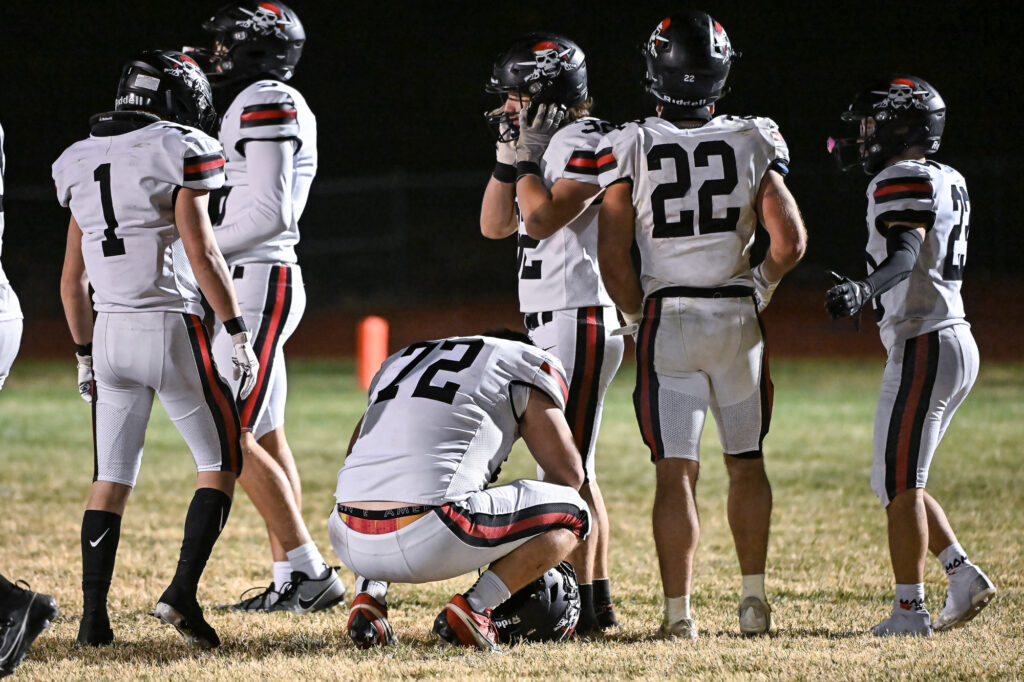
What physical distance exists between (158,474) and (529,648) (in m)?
4.78

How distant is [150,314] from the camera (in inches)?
157

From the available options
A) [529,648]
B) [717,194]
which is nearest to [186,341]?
[529,648]

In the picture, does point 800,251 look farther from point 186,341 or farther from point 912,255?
point 186,341

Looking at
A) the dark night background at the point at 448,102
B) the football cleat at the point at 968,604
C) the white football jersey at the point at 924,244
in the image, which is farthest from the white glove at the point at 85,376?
the dark night background at the point at 448,102

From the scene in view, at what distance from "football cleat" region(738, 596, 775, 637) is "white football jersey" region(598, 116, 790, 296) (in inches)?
43.1

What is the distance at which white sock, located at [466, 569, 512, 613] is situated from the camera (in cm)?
376

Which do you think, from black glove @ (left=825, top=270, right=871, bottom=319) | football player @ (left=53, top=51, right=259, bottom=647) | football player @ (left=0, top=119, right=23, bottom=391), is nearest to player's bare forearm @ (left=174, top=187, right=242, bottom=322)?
football player @ (left=53, top=51, right=259, bottom=647)

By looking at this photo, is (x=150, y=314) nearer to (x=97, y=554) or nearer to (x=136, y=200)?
(x=136, y=200)

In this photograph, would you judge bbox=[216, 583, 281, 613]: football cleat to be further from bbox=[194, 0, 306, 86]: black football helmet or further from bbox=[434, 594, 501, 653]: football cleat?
bbox=[194, 0, 306, 86]: black football helmet

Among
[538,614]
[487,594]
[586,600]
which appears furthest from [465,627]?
[586,600]

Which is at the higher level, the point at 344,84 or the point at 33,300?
the point at 344,84

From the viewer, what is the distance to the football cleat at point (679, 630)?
3996 mm

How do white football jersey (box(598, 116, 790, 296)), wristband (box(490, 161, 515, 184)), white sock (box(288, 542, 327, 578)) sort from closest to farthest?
1. white football jersey (box(598, 116, 790, 296))
2. wristband (box(490, 161, 515, 184))
3. white sock (box(288, 542, 327, 578))

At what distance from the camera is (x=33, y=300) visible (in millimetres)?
20906
